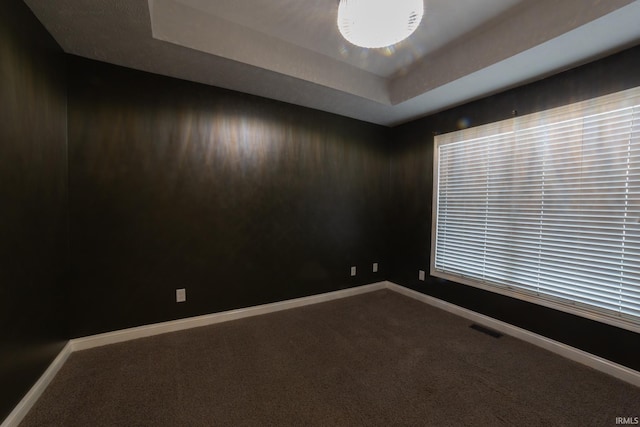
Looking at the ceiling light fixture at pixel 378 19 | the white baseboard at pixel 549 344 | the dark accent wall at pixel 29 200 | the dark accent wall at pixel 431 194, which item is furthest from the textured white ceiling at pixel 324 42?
the white baseboard at pixel 549 344

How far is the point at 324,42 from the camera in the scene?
2283 millimetres

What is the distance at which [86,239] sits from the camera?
Result: 2113 mm

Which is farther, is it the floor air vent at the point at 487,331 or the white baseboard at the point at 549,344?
the floor air vent at the point at 487,331

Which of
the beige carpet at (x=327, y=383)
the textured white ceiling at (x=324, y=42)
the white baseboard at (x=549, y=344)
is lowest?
the beige carpet at (x=327, y=383)

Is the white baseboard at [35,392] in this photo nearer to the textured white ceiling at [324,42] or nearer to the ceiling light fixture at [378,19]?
the textured white ceiling at [324,42]

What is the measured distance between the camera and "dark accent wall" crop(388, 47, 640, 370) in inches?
74.6

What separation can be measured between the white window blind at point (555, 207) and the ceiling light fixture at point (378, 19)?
1700 millimetres

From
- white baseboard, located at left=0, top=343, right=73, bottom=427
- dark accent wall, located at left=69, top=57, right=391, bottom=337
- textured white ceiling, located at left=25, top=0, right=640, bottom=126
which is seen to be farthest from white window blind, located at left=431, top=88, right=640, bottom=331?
Result: white baseboard, located at left=0, top=343, right=73, bottom=427

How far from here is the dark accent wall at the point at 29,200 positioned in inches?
53.1

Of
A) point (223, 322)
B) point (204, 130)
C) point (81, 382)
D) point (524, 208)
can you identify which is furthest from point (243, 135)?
point (524, 208)

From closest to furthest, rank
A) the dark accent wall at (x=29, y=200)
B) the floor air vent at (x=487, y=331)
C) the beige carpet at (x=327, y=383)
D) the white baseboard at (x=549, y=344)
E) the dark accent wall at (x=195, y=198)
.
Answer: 1. the dark accent wall at (x=29, y=200)
2. the beige carpet at (x=327, y=383)
3. the white baseboard at (x=549, y=344)
4. the dark accent wall at (x=195, y=198)
5. the floor air vent at (x=487, y=331)

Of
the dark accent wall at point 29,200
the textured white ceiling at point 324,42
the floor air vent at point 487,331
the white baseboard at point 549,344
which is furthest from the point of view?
the floor air vent at point 487,331

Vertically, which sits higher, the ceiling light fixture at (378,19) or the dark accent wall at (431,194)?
the ceiling light fixture at (378,19)

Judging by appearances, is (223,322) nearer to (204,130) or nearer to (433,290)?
(204,130)
